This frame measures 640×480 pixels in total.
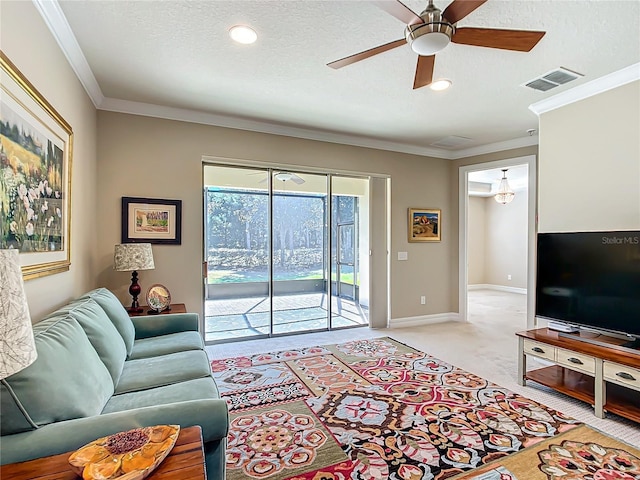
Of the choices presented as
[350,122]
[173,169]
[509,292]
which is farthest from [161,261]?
[509,292]

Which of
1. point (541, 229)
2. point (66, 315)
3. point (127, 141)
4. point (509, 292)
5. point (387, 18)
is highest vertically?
point (387, 18)

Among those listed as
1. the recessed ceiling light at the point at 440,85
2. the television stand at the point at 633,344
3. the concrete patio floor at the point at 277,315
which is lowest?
the concrete patio floor at the point at 277,315

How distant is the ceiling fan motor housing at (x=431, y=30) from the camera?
1768 mm

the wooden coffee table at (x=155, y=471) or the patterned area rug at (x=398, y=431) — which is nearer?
the wooden coffee table at (x=155, y=471)

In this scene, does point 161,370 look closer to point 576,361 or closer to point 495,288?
point 576,361

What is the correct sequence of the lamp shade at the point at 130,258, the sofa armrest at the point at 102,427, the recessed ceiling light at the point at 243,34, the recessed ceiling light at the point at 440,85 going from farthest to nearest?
the lamp shade at the point at 130,258, the recessed ceiling light at the point at 440,85, the recessed ceiling light at the point at 243,34, the sofa armrest at the point at 102,427

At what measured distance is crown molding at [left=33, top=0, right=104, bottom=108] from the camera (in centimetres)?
198

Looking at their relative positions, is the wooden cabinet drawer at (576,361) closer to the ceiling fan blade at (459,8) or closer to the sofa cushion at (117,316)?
the ceiling fan blade at (459,8)

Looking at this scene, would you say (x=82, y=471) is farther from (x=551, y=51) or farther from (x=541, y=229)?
(x=541, y=229)

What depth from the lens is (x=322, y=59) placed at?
266 cm

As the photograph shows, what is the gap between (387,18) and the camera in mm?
2133

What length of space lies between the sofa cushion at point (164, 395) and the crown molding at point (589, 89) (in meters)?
3.91

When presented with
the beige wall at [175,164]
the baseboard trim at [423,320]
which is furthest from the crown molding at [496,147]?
the baseboard trim at [423,320]

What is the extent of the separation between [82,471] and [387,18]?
2631 millimetres
